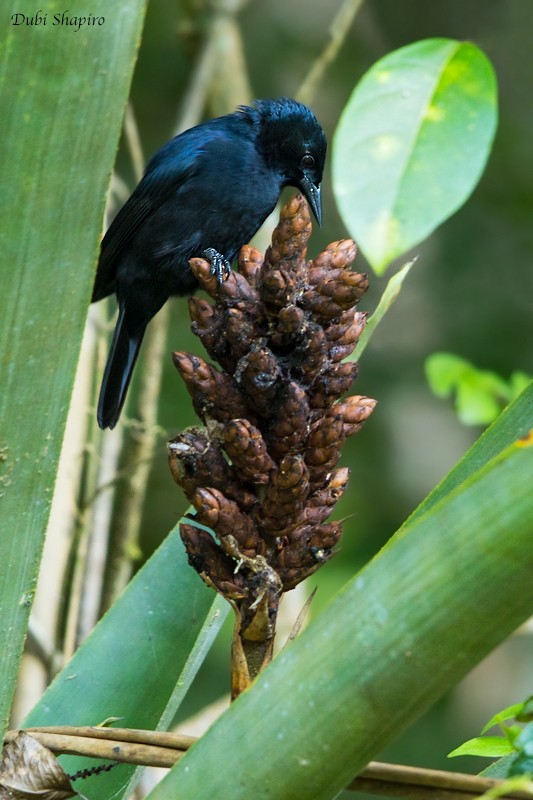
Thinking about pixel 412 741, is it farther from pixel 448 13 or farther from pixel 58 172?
pixel 58 172

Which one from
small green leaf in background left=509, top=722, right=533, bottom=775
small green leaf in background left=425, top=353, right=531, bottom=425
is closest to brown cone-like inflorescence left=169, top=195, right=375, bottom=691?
small green leaf in background left=509, top=722, right=533, bottom=775

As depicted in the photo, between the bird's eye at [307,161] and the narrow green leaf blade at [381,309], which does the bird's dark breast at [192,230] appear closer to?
the bird's eye at [307,161]

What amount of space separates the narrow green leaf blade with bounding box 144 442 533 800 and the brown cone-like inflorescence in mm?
162

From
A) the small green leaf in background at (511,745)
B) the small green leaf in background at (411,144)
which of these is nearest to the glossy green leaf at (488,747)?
the small green leaf in background at (511,745)

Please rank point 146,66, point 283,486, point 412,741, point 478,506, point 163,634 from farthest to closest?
point 146,66 < point 412,741 < point 163,634 < point 283,486 < point 478,506

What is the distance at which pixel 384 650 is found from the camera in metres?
0.57

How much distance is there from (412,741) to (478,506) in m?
3.51

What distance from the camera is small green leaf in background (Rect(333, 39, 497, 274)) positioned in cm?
111

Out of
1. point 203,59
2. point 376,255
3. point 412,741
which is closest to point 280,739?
point 376,255

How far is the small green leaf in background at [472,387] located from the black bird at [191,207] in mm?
502

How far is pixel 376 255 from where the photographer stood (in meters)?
1.06

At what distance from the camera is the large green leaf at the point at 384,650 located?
22.1 inches

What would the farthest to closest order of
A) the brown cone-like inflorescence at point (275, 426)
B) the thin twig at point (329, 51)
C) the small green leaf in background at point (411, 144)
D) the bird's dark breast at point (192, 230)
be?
the thin twig at point (329, 51) < the bird's dark breast at point (192, 230) < the small green leaf in background at point (411, 144) < the brown cone-like inflorescence at point (275, 426)

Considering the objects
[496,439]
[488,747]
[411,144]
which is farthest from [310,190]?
[488,747]
